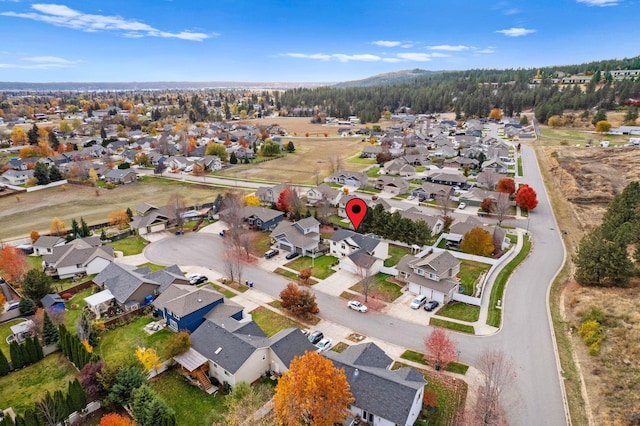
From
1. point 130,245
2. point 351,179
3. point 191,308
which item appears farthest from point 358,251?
point 351,179

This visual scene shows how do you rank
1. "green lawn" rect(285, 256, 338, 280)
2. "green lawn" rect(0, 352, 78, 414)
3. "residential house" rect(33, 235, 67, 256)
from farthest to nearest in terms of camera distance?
"residential house" rect(33, 235, 67, 256)
"green lawn" rect(285, 256, 338, 280)
"green lawn" rect(0, 352, 78, 414)

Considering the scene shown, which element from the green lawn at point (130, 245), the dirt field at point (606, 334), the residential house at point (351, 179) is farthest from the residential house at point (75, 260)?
the dirt field at point (606, 334)

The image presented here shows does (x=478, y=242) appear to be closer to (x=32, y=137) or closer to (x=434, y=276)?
(x=434, y=276)

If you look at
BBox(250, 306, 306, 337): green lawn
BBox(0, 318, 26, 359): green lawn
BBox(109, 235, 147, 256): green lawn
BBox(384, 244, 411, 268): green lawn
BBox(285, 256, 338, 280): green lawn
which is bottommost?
BBox(0, 318, 26, 359): green lawn

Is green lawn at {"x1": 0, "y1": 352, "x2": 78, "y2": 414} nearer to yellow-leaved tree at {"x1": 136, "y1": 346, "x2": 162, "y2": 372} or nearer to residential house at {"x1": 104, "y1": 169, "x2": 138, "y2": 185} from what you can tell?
yellow-leaved tree at {"x1": 136, "y1": 346, "x2": 162, "y2": 372}

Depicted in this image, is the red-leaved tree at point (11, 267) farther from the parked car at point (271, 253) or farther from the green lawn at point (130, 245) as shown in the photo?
the parked car at point (271, 253)

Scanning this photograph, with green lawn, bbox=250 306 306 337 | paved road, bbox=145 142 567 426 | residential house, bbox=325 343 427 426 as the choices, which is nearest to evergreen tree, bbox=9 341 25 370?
green lawn, bbox=250 306 306 337
